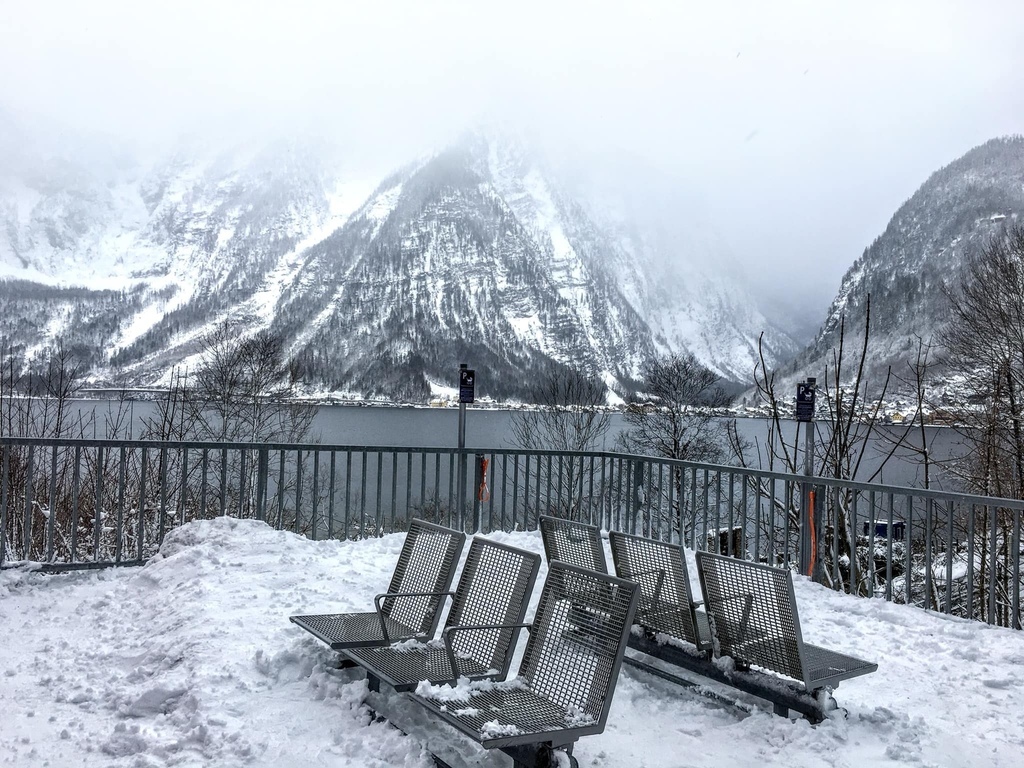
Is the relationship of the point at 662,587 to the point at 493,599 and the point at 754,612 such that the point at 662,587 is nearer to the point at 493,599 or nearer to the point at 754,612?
the point at 754,612

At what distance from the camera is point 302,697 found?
450cm

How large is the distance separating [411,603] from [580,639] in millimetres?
1840

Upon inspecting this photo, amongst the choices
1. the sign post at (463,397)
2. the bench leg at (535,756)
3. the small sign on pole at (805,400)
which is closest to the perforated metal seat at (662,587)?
the bench leg at (535,756)

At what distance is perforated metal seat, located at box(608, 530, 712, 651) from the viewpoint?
16.3 feet

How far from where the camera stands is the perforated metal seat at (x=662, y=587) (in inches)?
196

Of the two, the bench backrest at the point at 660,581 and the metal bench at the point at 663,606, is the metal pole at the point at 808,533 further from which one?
the bench backrest at the point at 660,581

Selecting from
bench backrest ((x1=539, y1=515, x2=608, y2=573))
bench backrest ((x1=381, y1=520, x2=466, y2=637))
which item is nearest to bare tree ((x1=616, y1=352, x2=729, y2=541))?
bench backrest ((x1=539, y1=515, x2=608, y2=573))

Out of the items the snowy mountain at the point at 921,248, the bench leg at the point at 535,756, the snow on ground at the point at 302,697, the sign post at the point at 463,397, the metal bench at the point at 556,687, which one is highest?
the snowy mountain at the point at 921,248

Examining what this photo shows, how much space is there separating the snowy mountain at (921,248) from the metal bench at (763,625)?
2482 inches

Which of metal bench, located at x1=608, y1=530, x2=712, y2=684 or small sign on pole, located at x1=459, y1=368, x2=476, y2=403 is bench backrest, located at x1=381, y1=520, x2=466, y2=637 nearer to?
metal bench, located at x1=608, y1=530, x2=712, y2=684

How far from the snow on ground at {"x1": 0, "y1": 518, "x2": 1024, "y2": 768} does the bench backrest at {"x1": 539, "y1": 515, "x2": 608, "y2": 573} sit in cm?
80

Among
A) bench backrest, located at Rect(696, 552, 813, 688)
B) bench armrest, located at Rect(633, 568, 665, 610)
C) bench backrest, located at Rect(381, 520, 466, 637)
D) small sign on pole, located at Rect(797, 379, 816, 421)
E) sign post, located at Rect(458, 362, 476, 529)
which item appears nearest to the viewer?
bench backrest, located at Rect(696, 552, 813, 688)

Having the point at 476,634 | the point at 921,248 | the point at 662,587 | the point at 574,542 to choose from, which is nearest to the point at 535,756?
the point at 476,634

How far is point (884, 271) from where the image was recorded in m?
140
